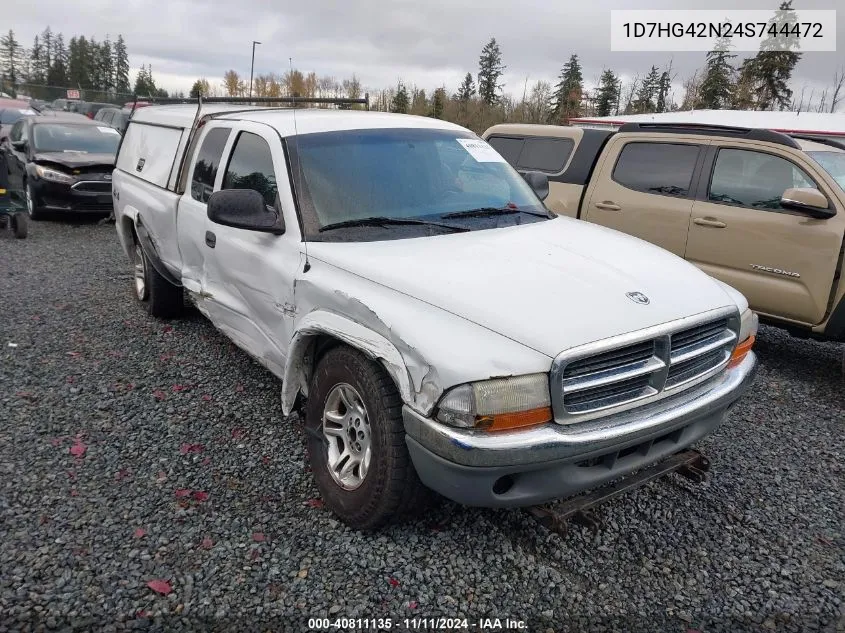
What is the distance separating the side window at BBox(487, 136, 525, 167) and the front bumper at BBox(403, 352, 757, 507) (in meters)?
5.23

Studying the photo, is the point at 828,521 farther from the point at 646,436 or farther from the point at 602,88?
the point at 602,88

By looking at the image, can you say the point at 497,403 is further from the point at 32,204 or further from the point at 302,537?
the point at 32,204

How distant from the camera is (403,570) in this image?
8.87ft

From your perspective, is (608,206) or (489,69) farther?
(489,69)

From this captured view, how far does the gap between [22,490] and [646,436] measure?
3.04m

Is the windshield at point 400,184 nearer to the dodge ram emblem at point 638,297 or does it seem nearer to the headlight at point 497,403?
the dodge ram emblem at point 638,297

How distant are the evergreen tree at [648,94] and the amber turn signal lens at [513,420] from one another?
36.1m

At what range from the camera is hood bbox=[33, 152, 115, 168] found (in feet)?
33.7

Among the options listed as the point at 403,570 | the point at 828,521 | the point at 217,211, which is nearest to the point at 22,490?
the point at 217,211

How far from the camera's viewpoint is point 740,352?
3.16m

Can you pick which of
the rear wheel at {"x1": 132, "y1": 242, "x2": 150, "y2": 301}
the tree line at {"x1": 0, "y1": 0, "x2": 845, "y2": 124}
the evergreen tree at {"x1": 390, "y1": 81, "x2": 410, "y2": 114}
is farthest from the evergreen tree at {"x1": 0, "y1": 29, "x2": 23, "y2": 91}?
the rear wheel at {"x1": 132, "y1": 242, "x2": 150, "y2": 301}

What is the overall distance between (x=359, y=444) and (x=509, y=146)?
18.2ft

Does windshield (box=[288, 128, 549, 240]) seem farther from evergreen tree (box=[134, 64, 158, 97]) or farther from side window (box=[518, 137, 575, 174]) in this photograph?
evergreen tree (box=[134, 64, 158, 97])

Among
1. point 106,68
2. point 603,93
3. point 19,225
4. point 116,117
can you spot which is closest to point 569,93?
point 603,93
